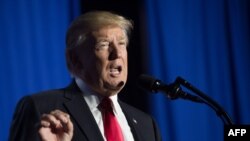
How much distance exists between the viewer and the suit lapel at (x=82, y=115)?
1.60m

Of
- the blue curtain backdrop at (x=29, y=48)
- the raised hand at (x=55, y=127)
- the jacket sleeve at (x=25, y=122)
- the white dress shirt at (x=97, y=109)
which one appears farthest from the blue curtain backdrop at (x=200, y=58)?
the raised hand at (x=55, y=127)

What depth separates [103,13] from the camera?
5.74 ft

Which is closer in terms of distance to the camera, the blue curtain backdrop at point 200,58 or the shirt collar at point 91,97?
the shirt collar at point 91,97

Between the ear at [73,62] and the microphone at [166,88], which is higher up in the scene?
the ear at [73,62]

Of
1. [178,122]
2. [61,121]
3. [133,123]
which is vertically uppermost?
[61,121]

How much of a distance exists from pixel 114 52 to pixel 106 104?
0.63ft

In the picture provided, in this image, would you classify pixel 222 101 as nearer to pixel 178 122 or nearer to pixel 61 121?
pixel 178 122

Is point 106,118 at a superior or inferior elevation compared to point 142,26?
inferior

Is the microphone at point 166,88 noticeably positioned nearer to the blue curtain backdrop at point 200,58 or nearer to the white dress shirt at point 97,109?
the white dress shirt at point 97,109

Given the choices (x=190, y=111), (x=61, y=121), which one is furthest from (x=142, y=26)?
(x=61, y=121)

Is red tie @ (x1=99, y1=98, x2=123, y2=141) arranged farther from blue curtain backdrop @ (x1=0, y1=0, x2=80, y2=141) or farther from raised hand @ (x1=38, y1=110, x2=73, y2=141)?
blue curtain backdrop @ (x1=0, y1=0, x2=80, y2=141)

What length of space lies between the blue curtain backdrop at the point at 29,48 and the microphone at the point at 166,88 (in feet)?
3.07

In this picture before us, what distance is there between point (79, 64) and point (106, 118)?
0.24 metres

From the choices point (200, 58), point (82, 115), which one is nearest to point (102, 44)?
point (82, 115)
